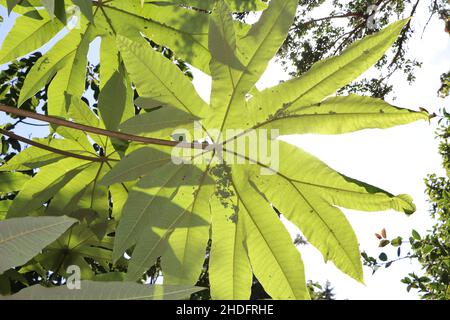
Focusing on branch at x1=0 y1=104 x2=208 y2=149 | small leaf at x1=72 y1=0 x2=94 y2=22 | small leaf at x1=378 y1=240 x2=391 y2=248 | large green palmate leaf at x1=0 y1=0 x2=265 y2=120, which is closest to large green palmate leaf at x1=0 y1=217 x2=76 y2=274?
branch at x1=0 y1=104 x2=208 y2=149

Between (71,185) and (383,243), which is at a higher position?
(383,243)

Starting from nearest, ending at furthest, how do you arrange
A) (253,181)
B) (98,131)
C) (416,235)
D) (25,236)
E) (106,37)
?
1. (25,236)
2. (98,131)
3. (253,181)
4. (106,37)
5. (416,235)

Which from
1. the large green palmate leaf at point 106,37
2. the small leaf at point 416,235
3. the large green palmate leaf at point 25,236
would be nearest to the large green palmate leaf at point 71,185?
the large green palmate leaf at point 106,37

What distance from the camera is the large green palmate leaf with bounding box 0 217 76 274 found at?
60cm

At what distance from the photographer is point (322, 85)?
1184 millimetres

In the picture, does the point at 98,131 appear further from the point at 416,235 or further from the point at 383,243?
the point at 416,235

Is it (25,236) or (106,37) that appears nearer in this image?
(25,236)

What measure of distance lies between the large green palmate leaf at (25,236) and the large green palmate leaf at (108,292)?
0.13ft

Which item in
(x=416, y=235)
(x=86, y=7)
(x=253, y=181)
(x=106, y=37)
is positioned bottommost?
(x=253, y=181)

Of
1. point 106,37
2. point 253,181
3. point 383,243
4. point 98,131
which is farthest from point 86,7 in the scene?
point 383,243

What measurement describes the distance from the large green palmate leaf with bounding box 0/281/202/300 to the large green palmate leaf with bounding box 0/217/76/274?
4 cm

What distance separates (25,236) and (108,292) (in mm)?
113

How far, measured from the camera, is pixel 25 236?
612 millimetres

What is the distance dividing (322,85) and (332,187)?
0.23 meters
